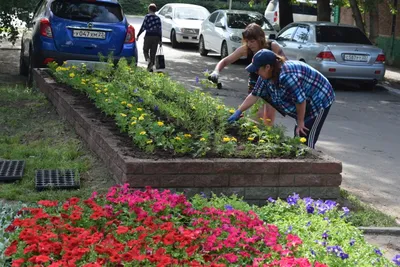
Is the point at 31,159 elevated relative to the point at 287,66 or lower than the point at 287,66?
lower

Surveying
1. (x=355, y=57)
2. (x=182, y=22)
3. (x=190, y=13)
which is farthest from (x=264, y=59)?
(x=190, y=13)

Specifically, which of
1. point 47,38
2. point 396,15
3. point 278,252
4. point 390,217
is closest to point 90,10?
point 47,38

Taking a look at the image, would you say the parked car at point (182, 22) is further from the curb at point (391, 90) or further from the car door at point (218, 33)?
the curb at point (391, 90)

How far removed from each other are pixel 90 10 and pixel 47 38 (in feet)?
3.52

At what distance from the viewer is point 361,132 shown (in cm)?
1277

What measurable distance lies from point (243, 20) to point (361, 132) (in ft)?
43.0

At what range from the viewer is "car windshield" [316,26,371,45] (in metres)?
19.7

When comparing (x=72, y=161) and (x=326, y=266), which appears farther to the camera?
(x=72, y=161)

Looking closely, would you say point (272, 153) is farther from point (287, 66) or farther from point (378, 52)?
point (378, 52)

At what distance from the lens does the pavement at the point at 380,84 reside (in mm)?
6203

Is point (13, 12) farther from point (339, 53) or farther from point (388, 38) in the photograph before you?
point (388, 38)

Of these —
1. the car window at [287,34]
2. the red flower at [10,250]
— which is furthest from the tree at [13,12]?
the red flower at [10,250]

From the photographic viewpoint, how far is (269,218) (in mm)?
5984

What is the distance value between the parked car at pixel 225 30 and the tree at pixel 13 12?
772cm
